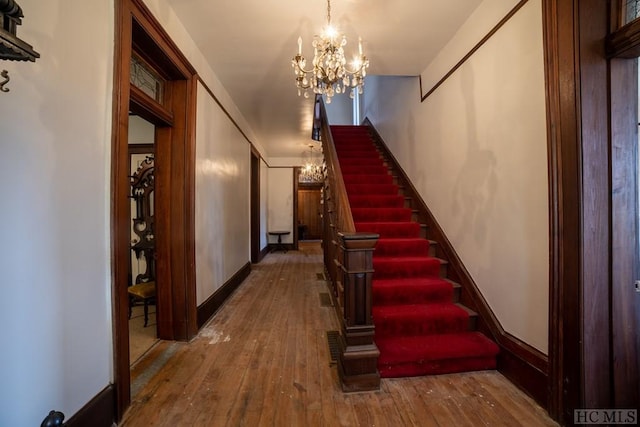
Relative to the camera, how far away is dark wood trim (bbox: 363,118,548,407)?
171cm

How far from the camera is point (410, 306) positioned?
248 centimetres

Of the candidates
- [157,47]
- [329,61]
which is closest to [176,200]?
[157,47]

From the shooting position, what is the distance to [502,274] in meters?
2.06

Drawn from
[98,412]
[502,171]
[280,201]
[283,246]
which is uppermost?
[280,201]

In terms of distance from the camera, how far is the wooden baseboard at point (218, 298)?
2836 mm

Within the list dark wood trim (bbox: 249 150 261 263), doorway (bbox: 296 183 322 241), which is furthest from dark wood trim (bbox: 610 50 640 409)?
doorway (bbox: 296 183 322 241)

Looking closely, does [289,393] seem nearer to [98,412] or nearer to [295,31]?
[98,412]

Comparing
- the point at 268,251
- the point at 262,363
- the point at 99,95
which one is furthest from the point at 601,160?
the point at 268,251

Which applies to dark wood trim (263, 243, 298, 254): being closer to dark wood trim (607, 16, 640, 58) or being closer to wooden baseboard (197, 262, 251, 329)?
wooden baseboard (197, 262, 251, 329)

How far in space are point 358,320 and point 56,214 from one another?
1.77 meters

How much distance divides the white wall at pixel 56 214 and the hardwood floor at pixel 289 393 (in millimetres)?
505

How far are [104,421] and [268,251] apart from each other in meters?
6.44

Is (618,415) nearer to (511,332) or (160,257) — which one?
(511,332)

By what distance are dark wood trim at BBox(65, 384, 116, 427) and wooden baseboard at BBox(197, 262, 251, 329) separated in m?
1.22
